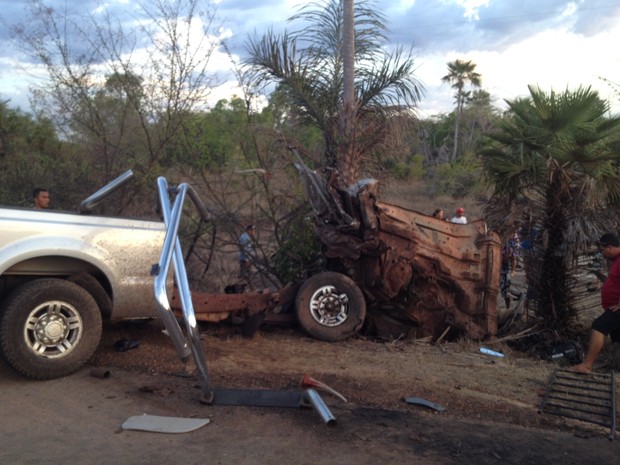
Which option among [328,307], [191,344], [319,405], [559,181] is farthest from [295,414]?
[559,181]

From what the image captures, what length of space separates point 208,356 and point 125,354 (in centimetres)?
Answer: 91

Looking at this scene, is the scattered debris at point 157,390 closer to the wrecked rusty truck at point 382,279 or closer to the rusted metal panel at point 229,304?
the rusted metal panel at point 229,304

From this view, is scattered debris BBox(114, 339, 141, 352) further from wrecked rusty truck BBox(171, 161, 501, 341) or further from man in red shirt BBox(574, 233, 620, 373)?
man in red shirt BBox(574, 233, 620, 373)

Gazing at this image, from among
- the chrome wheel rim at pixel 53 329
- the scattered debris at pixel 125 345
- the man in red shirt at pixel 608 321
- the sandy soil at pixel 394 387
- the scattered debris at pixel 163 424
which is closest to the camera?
the sandy soil at pixel 394 387

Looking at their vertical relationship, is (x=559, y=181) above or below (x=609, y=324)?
above

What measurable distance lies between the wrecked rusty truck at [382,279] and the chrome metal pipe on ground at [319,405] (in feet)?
9.35

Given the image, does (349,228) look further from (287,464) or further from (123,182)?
(287,464)

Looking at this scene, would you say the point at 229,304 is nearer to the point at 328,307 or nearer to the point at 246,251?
Answer: the point at 328,307

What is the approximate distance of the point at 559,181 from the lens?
32.4ft

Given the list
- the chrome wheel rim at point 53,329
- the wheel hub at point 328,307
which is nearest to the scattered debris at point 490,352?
the wheel hub at point 328,307

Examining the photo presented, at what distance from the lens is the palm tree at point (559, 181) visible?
381 inches

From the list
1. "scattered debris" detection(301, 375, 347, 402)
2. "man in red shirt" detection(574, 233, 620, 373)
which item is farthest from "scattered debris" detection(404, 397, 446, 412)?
"man in red shirt" detection(574, 233, 620, 373)

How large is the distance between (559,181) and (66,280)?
701 centimetres

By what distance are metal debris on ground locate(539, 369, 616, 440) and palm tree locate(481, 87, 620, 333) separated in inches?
108
